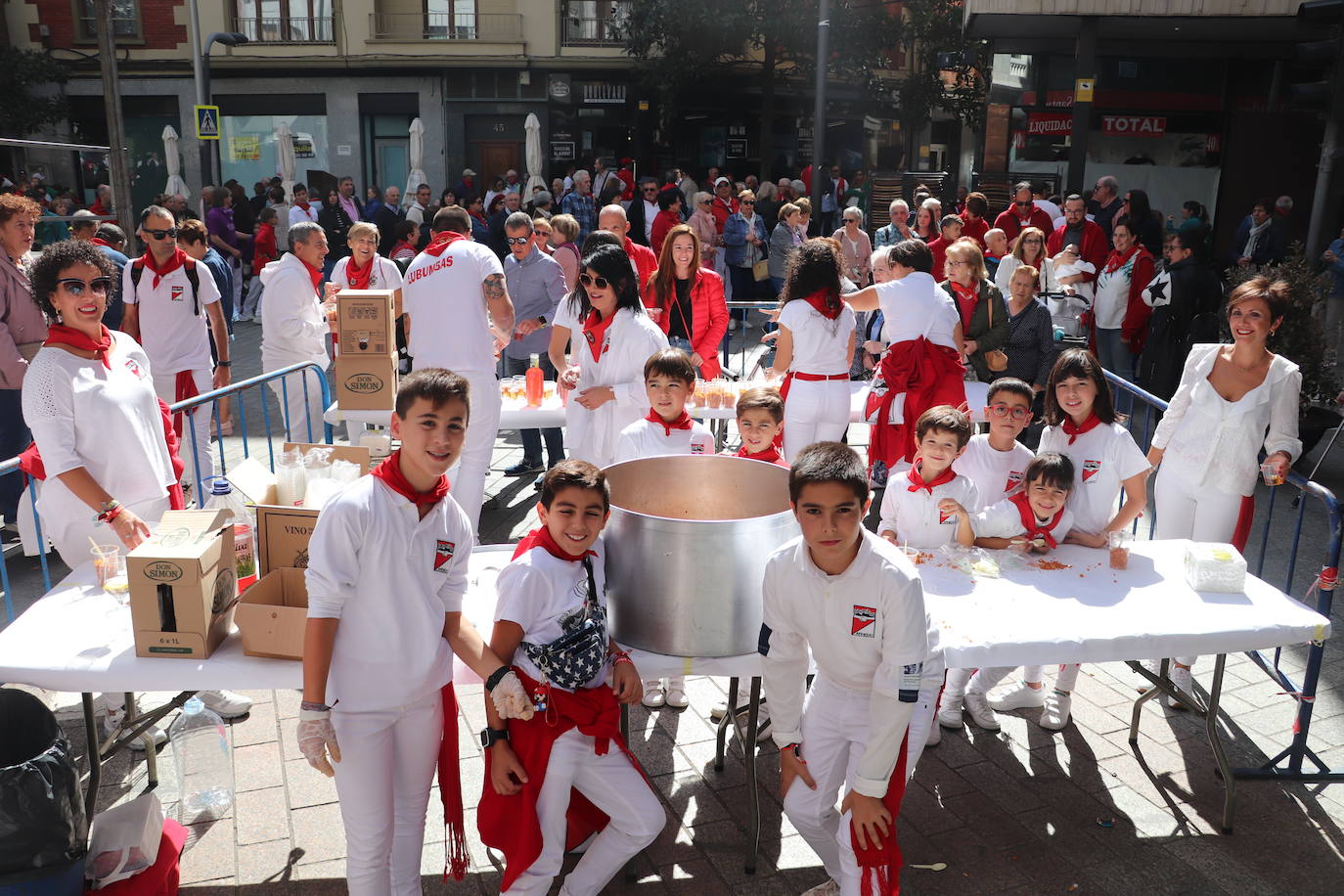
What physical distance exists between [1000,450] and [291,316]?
525cm

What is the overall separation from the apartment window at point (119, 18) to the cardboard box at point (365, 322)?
26862 millimetres

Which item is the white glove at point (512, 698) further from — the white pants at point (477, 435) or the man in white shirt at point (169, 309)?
the man in white shirt at point (169, 309)

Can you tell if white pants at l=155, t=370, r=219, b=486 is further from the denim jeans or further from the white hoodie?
the denim jeans

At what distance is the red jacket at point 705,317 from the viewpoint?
23.1ft

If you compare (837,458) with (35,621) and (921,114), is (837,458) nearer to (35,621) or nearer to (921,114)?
(35,621)

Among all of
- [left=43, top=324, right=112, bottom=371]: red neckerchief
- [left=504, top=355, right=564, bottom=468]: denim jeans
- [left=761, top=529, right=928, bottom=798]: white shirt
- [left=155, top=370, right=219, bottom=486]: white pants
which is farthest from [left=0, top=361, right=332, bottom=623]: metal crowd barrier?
[left=761, top=529, right=928, bottom=798]: white shirt

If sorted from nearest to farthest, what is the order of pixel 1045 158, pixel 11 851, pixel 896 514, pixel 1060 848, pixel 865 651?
pixel 11 851 → pixel 865 651 → pixel 1060 848 → pixel 896 514 → pixel 1045 158

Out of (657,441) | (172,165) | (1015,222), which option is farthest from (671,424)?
(172,165)

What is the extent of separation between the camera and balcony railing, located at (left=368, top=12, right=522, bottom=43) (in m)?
26.3

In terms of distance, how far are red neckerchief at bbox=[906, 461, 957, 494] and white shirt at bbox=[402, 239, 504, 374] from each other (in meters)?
2.81

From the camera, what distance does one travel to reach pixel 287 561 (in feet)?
11.3

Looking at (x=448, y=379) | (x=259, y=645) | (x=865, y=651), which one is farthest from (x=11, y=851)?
(x=865, y=651)

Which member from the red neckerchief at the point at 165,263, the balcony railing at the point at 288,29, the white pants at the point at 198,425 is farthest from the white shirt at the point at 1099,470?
the balcony railing at the point at 288,29

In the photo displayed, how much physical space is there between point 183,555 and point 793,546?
1879 millimetres
